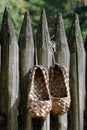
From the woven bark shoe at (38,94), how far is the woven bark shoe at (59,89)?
86 mm

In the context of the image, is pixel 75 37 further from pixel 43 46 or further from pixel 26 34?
pixel 26 34

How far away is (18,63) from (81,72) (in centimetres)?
56

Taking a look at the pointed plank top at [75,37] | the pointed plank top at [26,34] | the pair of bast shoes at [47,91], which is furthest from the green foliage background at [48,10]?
the pair of bast shoes at [47,91]

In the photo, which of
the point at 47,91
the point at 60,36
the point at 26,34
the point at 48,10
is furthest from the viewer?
the point at 48,10

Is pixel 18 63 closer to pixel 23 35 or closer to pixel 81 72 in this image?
pixel 23 35

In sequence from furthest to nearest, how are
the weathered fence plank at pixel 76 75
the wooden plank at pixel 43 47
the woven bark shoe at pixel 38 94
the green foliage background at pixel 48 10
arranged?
the green foliage background at pixel 48 10 → the weathered fence plank at pixel 76 75 → the wooden plank at pixel 43 47 → the woven bark shoe at pixel 38 94

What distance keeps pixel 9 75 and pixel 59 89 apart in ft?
1.33

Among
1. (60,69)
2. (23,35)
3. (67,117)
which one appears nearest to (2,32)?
(23,35)

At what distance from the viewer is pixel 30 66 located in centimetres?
378

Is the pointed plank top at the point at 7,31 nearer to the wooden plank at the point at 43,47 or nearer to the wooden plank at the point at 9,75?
the wooden plank at the point at 9,75

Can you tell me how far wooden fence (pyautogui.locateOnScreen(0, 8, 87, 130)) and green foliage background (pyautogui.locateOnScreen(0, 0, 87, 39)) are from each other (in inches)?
209

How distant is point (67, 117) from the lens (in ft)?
13.1

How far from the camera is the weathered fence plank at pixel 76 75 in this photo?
3.94 m

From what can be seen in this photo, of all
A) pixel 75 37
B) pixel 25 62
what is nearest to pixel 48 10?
pixel 75 37
